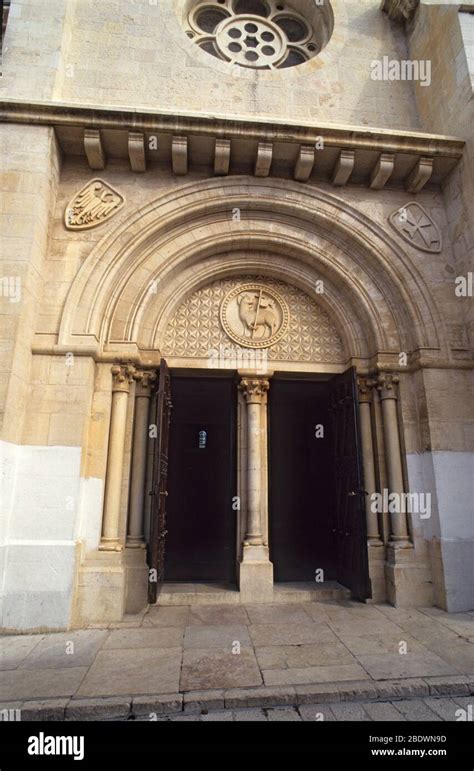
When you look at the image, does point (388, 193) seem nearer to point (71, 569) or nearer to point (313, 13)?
point (313, 13)

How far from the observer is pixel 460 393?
5414mm

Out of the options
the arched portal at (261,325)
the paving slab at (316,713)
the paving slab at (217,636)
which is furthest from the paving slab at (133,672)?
the arched portal at (261,325)

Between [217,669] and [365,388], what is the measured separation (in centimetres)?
403

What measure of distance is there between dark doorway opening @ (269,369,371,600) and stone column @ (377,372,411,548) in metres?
0.46

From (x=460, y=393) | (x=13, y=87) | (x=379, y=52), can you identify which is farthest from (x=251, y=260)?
(x=379, y=52)

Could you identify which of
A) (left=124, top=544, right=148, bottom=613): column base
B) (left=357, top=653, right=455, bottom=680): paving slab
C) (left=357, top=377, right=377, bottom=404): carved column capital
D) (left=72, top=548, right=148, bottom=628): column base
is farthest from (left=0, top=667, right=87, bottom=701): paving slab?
(left=357, top=377, right=377, bottom=404): carved column capital

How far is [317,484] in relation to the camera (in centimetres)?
880

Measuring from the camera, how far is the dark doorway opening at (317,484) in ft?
18.0

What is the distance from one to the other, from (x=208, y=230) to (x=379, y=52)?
4726 millimetres

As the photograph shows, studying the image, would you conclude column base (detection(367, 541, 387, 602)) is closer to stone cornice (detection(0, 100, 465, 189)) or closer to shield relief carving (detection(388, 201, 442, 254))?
shield relief carving (detection(388, 201, 442, 254))

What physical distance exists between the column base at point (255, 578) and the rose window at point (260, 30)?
8000mm

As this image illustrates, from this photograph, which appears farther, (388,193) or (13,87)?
(388,193)

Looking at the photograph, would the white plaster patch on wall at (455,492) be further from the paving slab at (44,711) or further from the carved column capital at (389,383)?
the paving slab at (44,711)

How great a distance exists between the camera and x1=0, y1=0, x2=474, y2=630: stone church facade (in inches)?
188
